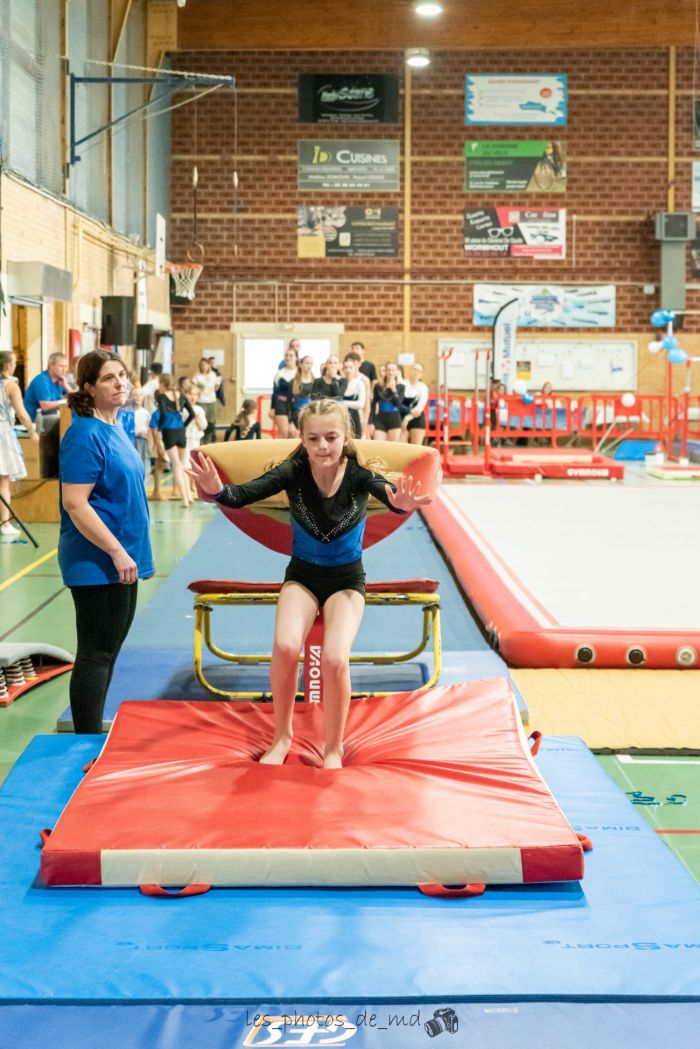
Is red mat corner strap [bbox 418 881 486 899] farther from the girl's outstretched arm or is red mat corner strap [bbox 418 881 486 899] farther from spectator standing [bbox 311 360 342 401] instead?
spectator standing [bbox 311 360 342 401]

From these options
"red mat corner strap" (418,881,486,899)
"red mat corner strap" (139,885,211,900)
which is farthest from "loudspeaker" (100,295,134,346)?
"red mat corner strap" (418,881,486,899)

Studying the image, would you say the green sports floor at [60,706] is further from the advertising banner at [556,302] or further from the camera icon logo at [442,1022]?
the advertising banner at [556,302]

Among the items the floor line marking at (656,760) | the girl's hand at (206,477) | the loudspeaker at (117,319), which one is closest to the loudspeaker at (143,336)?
the loudspeaker at (117,319)

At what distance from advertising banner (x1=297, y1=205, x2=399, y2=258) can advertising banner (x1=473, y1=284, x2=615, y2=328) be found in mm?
1841

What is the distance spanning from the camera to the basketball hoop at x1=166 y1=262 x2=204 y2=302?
19.7 meters

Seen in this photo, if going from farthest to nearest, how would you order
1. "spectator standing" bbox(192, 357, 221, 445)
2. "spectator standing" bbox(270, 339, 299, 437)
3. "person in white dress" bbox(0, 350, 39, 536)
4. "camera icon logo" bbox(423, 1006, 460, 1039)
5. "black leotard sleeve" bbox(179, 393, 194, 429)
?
"spectator standing" bbox(192, 357, 221, 445) < "spectator standing" bbox(270, 339, 299, 437) < "black leotard sleeve" bbox(179, 393, 194, 429) < "person in white dress" bbox(0, 350, 39, 536) < "camera icon logo" bbox(423, 1006, 460, 1039)

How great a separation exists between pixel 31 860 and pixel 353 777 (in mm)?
926

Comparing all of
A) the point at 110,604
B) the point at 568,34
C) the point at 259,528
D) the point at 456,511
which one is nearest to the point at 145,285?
the point at 568,34

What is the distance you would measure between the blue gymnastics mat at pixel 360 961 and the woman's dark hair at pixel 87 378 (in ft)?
4.60

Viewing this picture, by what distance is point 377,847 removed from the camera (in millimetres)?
2922

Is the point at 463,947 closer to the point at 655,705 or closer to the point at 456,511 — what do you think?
the point at 655,705

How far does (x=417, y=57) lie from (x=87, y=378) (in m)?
16.7

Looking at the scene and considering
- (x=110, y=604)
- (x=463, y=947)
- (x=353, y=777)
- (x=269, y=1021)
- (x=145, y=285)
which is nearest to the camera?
(x=269, y=1021)

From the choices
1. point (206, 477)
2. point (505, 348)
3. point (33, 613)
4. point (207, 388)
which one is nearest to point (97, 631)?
point (206, 477)
